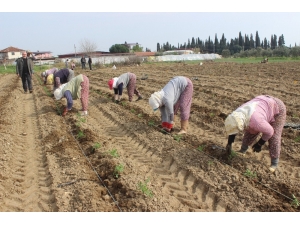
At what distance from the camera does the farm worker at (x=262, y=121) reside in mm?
3627

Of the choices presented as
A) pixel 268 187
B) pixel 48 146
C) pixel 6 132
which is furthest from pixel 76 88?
pixel 268 187

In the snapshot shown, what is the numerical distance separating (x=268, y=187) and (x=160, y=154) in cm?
179

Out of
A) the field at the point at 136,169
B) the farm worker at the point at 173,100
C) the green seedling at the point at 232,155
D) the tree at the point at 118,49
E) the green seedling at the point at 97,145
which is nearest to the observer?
the field at the point at 136,169

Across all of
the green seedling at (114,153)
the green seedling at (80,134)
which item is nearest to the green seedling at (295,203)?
the green seedling at (114,153)

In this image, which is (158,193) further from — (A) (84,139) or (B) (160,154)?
Answer: (A) (84,139)

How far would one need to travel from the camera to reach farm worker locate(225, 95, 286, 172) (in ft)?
11.9

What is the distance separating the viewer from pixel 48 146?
5.14 metres

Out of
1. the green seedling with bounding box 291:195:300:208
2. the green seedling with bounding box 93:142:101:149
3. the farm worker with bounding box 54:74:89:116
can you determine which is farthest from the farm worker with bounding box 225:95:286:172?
the farm worker with bounding box 54:74:89:116

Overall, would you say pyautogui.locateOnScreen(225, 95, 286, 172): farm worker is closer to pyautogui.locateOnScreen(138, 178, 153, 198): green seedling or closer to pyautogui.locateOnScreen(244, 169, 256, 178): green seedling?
pyautogui.locateOnScreen(244, 169, 256, 178): green seedling

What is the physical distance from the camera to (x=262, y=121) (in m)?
3.62

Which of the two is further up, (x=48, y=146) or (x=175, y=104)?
(x=175, y=104)

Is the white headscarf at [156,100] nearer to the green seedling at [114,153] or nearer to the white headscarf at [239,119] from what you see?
the green seedling at [114,153]

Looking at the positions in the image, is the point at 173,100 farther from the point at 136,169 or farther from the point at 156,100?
the point at 136,169

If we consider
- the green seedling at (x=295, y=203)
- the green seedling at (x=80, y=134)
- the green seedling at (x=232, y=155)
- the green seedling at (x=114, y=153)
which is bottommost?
the green seedling at (x=295, y=203)
